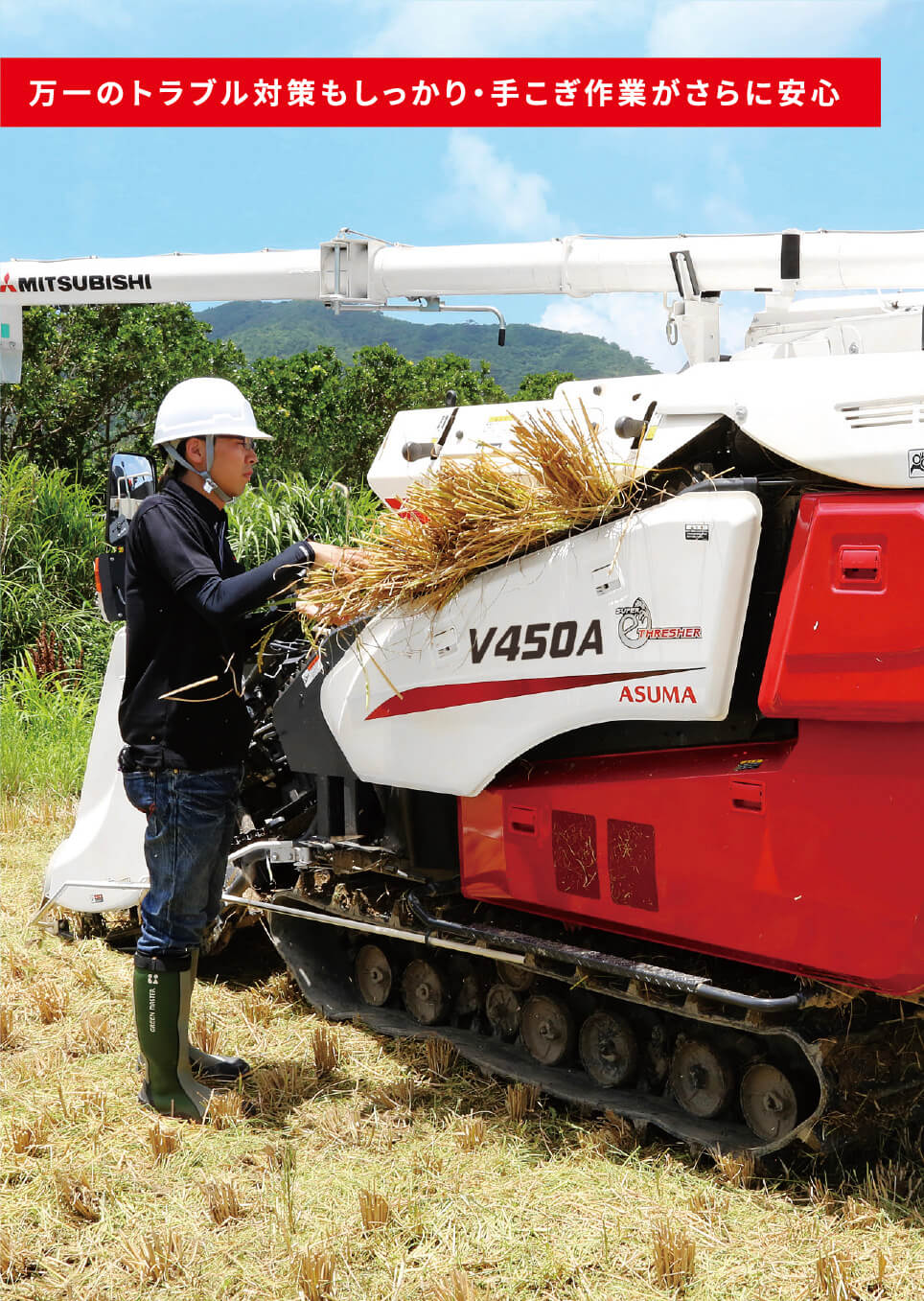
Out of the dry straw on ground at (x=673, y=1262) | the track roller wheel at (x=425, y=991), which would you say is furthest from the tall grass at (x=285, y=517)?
the dry straw on ground at (x=673, y=1262)

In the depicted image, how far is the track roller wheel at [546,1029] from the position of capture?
14.6 feet

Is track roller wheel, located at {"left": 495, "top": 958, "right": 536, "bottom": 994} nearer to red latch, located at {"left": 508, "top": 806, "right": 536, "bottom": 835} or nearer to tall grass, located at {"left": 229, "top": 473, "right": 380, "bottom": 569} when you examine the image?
red latch, located at {"left": 508, "top": 806, "right": 536, "bottom": 835}

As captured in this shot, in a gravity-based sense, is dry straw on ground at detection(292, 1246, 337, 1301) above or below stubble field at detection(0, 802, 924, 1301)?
above

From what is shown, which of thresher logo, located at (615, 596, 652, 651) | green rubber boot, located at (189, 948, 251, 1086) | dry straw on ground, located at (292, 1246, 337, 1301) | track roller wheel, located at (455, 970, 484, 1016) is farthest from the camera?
track roller wheel, located at (455, 970, 484, 1016)

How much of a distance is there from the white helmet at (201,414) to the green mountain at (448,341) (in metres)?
78.6

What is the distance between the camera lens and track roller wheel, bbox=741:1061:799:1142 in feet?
12.5

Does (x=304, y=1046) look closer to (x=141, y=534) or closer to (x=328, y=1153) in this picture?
(x=328, y=1153)

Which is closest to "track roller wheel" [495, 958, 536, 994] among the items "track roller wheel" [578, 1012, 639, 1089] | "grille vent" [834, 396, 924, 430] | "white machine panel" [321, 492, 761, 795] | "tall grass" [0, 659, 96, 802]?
"track roller wheel" [578, 1012, 639, 1089]

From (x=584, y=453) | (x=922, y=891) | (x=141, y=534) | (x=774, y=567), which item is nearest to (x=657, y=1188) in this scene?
(x=922, y=891)

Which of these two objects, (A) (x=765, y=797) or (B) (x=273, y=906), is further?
(B) (x=273, y=906)

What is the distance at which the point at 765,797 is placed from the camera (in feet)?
11.9

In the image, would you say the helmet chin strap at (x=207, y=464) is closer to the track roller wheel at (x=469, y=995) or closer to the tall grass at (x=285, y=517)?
the track roller wheel at (x=469, y=995)

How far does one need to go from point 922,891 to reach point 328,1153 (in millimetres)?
1903

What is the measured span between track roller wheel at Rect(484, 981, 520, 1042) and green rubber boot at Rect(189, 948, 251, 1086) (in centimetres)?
87
